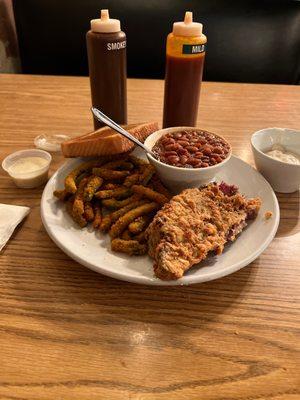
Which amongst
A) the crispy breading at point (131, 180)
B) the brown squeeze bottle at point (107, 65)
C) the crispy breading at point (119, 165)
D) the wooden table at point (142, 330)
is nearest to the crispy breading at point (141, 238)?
the wooden table at point (142, 330)

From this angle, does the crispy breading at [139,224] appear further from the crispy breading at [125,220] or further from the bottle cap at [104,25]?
the bottle cap at [104,25]

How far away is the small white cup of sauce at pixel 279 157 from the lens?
1332mm

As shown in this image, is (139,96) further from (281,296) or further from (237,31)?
(281,296)

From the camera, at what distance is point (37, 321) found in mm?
897

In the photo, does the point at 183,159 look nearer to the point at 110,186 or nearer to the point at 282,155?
the point at 110,186

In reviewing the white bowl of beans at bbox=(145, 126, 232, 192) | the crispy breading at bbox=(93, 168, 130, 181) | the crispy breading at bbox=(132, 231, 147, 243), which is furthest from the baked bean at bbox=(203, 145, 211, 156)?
the crispy breading at bbox=(132, 231, 147, 243)

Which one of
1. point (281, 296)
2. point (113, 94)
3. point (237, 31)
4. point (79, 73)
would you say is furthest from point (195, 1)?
point (281, 296)

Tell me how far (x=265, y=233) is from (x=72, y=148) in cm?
80

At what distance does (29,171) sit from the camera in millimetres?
1390

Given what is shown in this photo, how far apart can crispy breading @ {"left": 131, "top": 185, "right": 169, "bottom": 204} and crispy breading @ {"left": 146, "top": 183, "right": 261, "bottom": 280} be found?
9 centimetres

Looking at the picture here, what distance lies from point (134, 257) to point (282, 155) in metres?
0.80

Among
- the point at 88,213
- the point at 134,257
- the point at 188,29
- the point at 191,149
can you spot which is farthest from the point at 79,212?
the point at 188,29

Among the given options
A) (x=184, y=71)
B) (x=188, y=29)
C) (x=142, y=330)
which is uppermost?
(x=188, y=29)

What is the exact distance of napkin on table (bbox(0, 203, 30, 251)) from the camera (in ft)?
3.65
